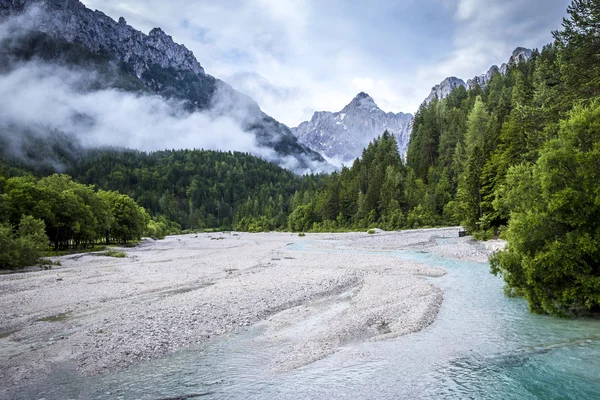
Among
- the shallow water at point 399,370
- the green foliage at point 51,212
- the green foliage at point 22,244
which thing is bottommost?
the shallow water at point 399,370

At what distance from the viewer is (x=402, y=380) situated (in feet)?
40.3

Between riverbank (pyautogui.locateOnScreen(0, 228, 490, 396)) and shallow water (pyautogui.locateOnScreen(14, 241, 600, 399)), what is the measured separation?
940 millimetres

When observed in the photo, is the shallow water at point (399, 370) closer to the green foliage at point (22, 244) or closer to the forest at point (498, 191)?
the forest at point (498, 191)

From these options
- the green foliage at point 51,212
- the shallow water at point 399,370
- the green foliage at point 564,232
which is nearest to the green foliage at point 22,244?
the green foliage at point 51,212

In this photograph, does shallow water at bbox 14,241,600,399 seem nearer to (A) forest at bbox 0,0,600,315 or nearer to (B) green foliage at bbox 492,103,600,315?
(B) green foliage at bbox 492,103,600,315

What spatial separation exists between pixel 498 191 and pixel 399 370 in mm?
39998

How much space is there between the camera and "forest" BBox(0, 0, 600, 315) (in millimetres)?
17109

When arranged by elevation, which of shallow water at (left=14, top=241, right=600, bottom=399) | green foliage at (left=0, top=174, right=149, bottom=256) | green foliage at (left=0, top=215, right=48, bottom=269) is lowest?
shallow water at (left=14, top=241, right=600, bottom=399)

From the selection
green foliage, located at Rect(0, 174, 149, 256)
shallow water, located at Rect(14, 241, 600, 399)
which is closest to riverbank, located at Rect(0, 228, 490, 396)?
shallow water, located at Rect(14, 241, 600, 399)

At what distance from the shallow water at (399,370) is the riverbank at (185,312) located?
940mm

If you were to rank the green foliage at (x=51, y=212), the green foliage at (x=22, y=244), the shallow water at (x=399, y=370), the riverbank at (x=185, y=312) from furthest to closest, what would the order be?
1. the green foliage at (x=51, y=212)
2. the green foliage at (x=22, y=244)
3. the riverbank at (x=185, y=312)
4. the shallow water at (x=399, y=370)

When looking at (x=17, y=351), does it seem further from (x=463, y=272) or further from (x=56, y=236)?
(x=56, y=236)

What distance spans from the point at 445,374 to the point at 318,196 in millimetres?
141617

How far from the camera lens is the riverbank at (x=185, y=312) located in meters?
15.2
